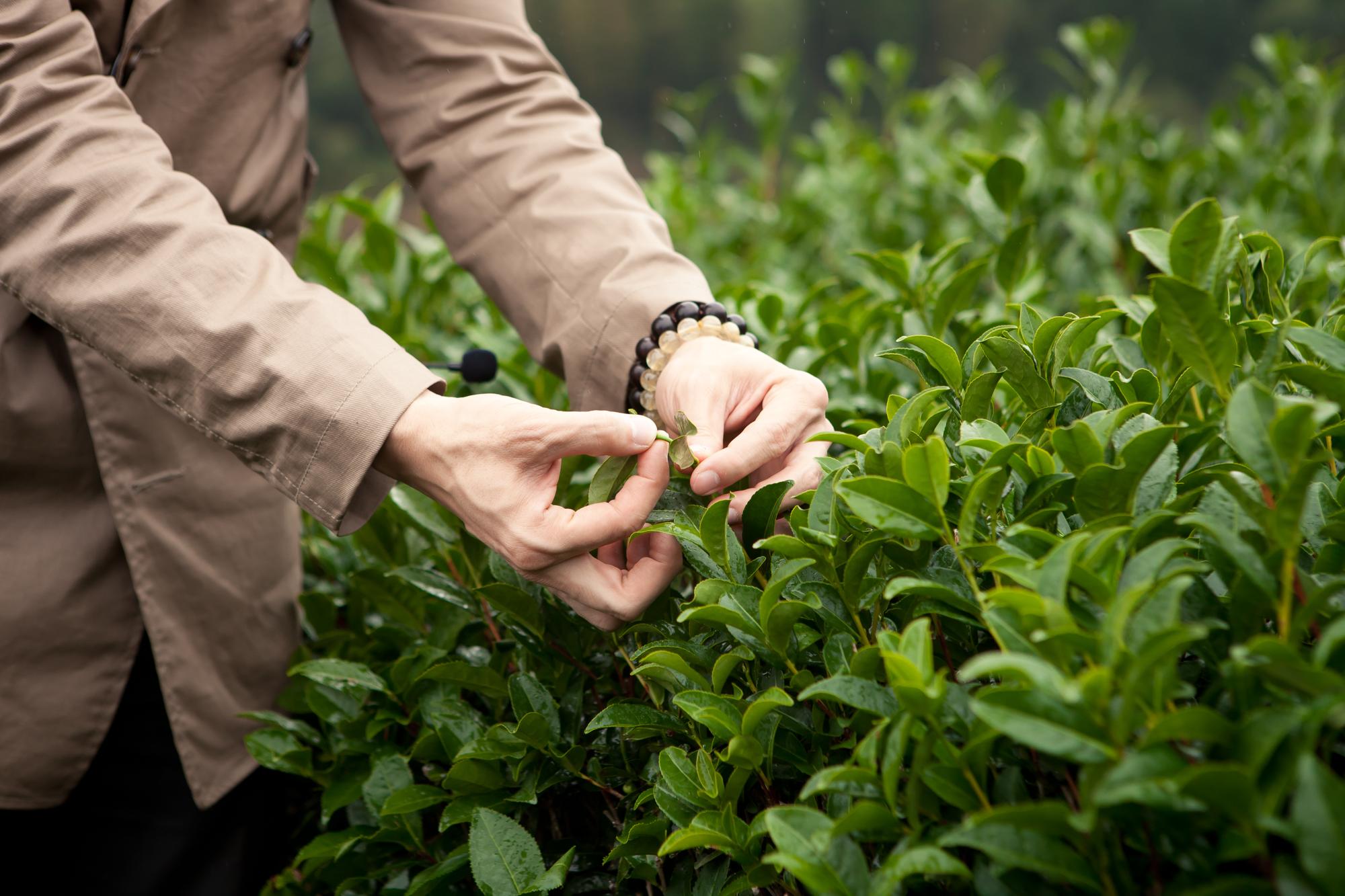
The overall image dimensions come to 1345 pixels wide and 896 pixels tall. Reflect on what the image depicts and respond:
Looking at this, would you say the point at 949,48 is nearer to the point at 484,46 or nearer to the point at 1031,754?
the point at 484,46

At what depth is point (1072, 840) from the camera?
33.2 inches

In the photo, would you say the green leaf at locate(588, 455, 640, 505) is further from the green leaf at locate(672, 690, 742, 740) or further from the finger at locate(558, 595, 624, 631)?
the green leaf at locate(672, 690, 742, 740)

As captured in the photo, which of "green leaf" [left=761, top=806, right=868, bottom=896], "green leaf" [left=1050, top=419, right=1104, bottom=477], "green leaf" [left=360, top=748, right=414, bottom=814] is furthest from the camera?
"green leaf" [left=360, top=748, right=414, bottom=814]

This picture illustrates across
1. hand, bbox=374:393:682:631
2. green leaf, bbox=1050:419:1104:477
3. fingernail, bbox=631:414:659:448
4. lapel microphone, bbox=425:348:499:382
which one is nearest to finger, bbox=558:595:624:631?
hand, bbox=374:393:682:631

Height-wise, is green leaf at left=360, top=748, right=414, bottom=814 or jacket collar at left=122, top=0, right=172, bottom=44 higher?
jacket collar at left=122, top=0, right=172, bottom=44

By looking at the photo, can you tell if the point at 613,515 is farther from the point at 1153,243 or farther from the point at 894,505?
the point at 1153,243

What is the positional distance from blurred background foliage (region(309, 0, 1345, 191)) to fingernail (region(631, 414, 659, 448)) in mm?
5474

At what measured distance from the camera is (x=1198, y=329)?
3.22 feet

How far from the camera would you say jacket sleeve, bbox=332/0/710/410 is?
1.68 m

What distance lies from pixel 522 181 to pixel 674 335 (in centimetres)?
42

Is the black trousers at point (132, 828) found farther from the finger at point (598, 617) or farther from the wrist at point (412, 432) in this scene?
the finger at point (598, 617)

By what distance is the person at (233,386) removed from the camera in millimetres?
1284

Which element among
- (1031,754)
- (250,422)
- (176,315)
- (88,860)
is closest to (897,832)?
(1031,754)

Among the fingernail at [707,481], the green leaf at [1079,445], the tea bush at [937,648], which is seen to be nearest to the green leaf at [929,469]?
the tea bush at [937,648]
